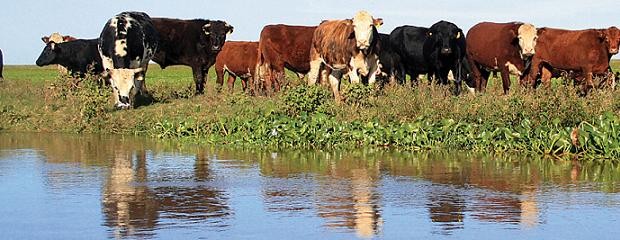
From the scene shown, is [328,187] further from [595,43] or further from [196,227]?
[595,43]

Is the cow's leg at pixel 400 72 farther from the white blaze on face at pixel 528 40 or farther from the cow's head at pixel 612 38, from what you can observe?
the cow's head at pixel 612 38

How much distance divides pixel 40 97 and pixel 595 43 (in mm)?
11246

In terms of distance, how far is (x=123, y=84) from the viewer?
20.8 metres

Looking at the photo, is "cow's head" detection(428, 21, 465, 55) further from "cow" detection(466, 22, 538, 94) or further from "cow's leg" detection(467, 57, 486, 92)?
"cow's leg" detection(467, 57, 486, 92)

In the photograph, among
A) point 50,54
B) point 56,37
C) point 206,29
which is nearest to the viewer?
point 206,29

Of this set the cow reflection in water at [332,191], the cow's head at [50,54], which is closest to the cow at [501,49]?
the cow reflection in water at [332,191]

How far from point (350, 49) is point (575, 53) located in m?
4.64

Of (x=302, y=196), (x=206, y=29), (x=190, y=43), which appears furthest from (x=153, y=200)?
(x=206, y=29)

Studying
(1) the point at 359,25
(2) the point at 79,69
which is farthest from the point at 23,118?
(1) the point at 359,25

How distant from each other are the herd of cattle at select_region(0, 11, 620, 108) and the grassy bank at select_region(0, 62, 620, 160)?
4.48 feet

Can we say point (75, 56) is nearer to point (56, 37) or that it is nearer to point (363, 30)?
point (56, 37)

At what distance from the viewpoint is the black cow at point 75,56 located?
1007 inches

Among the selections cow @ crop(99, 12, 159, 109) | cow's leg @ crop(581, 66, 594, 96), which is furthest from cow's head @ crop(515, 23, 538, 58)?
cow @ crop(99, 12, 159, 109)

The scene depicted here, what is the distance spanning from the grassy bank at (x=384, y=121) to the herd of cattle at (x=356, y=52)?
4.48ft
